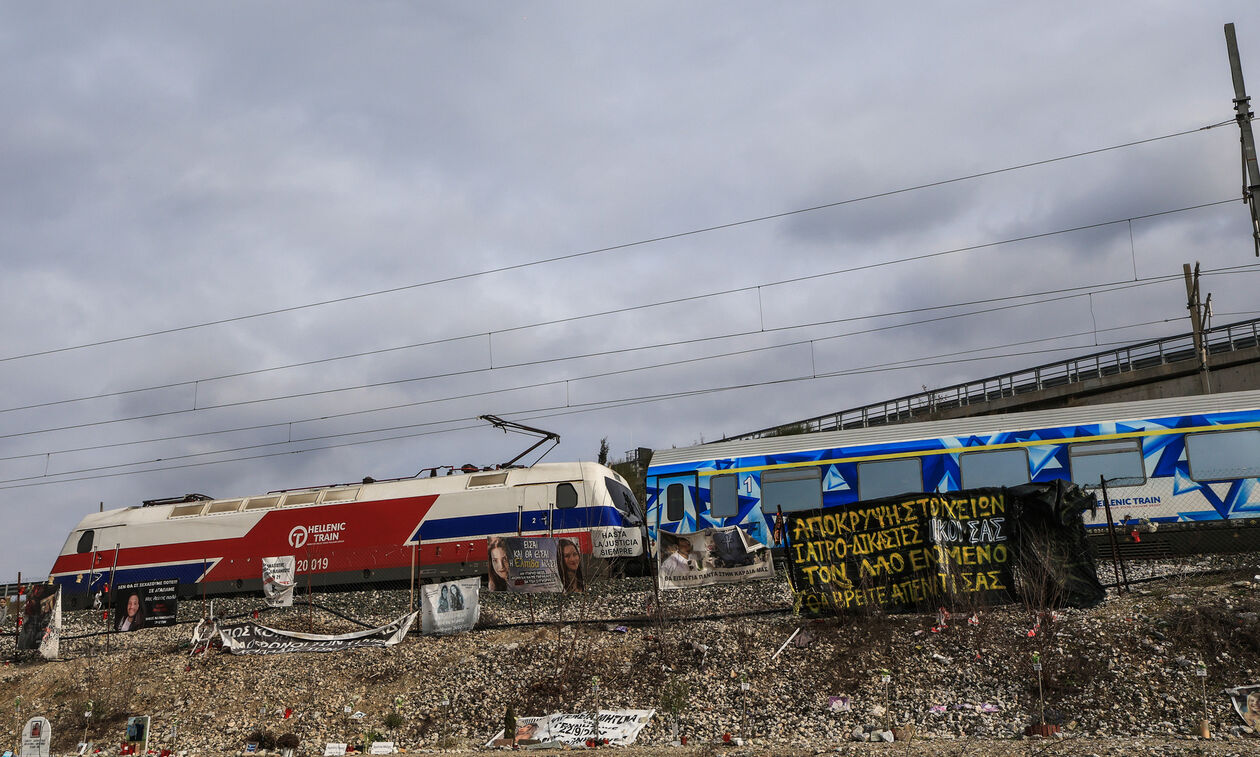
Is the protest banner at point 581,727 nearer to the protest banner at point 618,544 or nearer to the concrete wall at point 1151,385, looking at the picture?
the protest banner at point 618,544

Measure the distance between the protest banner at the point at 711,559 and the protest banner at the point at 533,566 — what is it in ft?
7.10

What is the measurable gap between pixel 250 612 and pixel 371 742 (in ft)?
32.6

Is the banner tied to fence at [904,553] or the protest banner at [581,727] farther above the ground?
the banner tied to fence at [904,553]

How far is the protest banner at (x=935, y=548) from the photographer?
52.0ft

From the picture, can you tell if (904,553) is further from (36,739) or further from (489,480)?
(36,739)

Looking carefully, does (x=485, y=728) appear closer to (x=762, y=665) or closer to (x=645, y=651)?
(x=645, y=651)

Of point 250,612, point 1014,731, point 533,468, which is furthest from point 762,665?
point 250,612

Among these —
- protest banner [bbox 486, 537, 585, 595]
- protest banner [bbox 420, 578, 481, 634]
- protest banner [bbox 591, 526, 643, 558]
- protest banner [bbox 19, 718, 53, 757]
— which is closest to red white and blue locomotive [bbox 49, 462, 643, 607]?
protest banner [bbox 591, 526, 643, 558]

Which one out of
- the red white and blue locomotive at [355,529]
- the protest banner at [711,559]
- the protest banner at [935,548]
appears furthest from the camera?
the red white and blue locomotive at [355,529]

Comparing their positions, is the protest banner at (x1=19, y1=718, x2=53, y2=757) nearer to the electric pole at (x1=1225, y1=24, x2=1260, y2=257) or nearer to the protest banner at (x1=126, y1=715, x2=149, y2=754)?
the protest banner at (x1=126, y1=715, x2=149, y2=754)

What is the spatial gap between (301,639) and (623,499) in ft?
32.6

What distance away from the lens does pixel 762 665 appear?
15273mm

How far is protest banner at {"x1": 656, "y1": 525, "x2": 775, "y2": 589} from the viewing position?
18828mm

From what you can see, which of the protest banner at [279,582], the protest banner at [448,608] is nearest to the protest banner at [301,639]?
the protest banner at [448,608]
